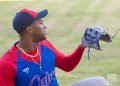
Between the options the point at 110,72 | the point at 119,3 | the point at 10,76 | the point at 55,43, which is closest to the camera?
the point at 10,76

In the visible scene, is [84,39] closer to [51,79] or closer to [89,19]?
[51,79]

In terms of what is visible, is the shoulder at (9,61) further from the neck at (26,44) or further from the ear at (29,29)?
the ear at (29,29)

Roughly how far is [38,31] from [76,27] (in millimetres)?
10416

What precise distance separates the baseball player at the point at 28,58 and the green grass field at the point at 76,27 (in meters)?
3.77

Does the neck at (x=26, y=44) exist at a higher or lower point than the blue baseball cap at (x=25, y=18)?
lower

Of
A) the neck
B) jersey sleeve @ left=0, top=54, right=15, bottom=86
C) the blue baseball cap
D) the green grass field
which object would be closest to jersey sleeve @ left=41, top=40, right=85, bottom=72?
the neck

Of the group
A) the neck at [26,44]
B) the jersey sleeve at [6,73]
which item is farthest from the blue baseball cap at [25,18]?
the jersey sleeve at [6,73]

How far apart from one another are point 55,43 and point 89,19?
13.5ft

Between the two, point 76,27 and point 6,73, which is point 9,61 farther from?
point 76,27

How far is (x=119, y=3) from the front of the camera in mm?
20516

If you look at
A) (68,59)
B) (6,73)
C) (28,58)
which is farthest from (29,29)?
(68,59)

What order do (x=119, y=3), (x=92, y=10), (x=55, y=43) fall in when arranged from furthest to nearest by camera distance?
(x=119, y=3) < (x=92, y=10) < (x=55, y=43)

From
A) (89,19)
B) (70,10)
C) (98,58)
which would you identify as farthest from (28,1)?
(98,58)

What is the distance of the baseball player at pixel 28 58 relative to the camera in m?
4.49
